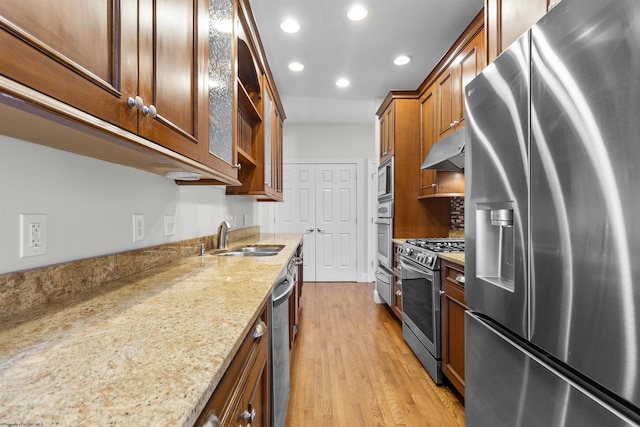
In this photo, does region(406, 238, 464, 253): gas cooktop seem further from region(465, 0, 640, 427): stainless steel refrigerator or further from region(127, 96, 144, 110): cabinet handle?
region(127, 96, 144, 110): cabinet handle

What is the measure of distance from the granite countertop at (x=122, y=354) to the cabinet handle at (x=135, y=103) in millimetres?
504

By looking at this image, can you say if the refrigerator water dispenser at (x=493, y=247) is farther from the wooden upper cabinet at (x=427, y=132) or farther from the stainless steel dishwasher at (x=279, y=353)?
the wooden upper cabinet at (x=427, y=132)

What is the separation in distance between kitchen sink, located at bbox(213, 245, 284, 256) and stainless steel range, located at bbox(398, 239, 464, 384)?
106 centimetres

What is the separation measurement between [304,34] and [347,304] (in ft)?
9.60

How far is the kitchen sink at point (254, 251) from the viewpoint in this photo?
6.99ft

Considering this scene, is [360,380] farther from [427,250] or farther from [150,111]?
[150,111]

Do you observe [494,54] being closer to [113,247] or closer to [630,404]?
[630,404]

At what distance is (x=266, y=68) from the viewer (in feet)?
8.66

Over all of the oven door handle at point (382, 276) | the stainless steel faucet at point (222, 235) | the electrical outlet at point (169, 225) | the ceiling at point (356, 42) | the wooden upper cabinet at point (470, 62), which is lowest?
the oven door handle at point (382, 276)

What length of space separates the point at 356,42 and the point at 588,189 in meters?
2.39

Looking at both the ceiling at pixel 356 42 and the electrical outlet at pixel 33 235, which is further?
the ceiling at pixel 356 42

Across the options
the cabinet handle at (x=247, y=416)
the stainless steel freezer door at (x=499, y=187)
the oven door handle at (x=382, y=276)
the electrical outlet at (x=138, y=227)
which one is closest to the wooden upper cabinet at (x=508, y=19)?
the stainless steel freezer door at (x=499, y=187)

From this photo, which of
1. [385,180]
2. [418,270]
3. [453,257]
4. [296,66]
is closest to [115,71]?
[453,257]

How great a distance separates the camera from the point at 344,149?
5.04 metres
